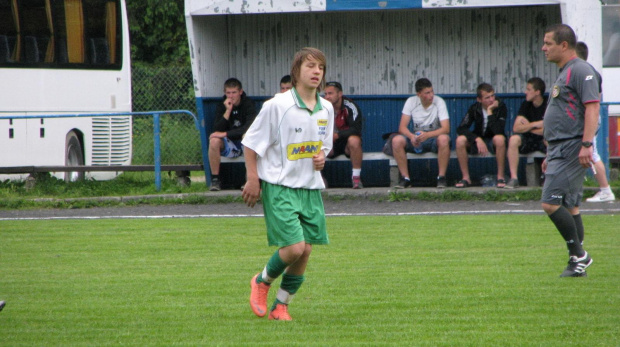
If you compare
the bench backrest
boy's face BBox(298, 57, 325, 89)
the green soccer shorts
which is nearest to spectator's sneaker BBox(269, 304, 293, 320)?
the green soccer shorts

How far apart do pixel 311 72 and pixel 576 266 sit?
272 centimetres

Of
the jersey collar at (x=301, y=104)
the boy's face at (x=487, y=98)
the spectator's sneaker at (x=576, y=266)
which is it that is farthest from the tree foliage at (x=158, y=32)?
the jersey collar at (x=301, y=104)

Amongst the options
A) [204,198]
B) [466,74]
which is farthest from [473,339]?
[466,74]

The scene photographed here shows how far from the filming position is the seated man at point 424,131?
13430 millimetres

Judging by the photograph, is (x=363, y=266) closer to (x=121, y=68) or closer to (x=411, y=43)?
(x=411, y=43)

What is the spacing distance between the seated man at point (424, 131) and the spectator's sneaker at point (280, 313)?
313 inches

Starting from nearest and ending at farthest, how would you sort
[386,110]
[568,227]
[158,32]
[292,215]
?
[292,215], [568,227], [386,110], [158,32]

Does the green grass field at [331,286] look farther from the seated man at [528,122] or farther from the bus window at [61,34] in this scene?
the bus window at [61,34]

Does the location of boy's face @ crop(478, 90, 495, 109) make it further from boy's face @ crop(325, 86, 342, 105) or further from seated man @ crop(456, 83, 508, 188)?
boy's face @ crop(325, 86, 342, 105)

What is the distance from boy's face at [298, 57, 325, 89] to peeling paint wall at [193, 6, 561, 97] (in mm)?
8965

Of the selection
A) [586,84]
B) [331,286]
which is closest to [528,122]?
[586,84]

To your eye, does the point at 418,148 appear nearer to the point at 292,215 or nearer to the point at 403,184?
the point at 403,184

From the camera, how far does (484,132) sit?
13.6 metres

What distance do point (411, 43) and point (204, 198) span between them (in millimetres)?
4259
